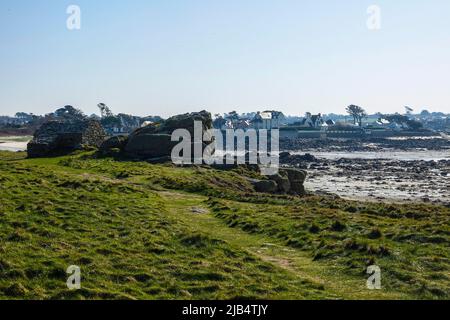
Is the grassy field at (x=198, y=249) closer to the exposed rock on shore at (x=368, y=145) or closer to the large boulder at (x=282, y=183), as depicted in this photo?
the large boulder at (x=282, y=183)

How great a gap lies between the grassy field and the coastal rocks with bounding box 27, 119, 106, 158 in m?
25.9

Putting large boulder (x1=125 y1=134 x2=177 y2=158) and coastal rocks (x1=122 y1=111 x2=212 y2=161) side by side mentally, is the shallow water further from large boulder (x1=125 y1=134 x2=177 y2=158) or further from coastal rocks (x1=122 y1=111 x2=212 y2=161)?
large boulder (x1=125 y1=134 x2=177 y2=158)

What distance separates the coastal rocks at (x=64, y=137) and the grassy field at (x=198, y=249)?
25.9m

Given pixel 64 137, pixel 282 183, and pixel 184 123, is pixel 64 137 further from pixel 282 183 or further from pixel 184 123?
pixel 282 183

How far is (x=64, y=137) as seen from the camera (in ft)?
178

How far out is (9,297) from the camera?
442 inches

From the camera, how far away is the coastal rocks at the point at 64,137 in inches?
2092

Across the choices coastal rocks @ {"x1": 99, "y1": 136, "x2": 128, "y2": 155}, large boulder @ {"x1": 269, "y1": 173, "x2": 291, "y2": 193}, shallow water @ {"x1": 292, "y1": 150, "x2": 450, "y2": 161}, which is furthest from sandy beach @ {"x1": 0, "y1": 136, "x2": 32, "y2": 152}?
shallow water @ {"x1": 292, "y1": 150, "x2": 450, "y2": 161}

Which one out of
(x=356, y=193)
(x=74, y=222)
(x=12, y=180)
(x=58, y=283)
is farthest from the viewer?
(x=356, y=193)

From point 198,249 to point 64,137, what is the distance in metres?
41.2

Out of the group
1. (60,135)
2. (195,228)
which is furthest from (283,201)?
(60,135)

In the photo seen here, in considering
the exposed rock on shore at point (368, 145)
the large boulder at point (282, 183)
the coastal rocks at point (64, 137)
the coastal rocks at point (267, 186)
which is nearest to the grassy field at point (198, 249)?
the coastal rocks at point (267, 186)
